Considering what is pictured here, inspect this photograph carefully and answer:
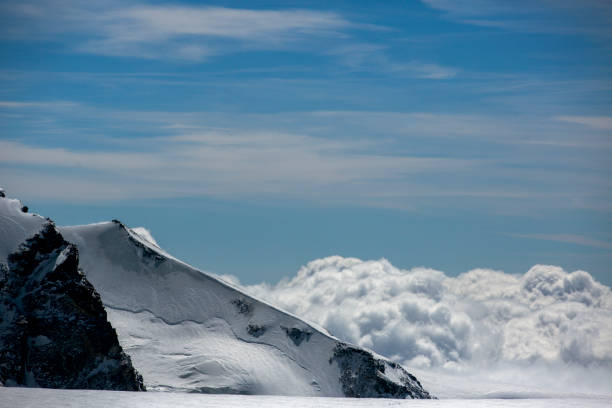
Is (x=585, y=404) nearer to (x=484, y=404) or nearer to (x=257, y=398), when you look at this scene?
(x=484, y=404)

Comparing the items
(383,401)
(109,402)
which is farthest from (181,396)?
(383,401)

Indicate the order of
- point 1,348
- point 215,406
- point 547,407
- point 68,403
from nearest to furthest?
1. point 68,403
2. point 215,406
3. point 547,407
4. point 1,348

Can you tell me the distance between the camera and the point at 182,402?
80312 mm

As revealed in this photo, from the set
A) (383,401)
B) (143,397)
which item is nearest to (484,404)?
(383,401)

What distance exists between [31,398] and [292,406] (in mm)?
26148

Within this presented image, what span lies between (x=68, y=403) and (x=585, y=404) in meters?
53.1

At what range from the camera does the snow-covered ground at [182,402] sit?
73.2 metres

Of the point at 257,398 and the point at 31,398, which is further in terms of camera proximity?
the point at 257,398

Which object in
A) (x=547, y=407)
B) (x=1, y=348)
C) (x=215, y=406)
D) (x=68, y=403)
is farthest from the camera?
(x=1, y=348)

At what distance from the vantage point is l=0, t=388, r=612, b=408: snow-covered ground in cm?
7325

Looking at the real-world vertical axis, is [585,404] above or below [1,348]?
above

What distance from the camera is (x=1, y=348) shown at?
653 feet

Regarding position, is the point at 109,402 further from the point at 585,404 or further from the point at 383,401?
the point at 585,404

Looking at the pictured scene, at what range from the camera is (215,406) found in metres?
79.7
